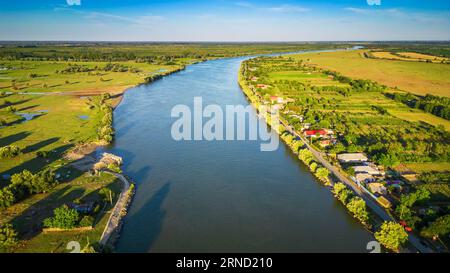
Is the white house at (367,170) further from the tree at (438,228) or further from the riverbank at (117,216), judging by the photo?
the riverbank at (117,216)

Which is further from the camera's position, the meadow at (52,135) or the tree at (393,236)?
the meadow at (52,135)

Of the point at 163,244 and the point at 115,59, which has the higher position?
the point at 115,59

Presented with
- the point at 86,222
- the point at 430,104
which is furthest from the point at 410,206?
the point at 430,104

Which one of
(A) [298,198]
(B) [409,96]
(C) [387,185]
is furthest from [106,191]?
(B) [409,96]

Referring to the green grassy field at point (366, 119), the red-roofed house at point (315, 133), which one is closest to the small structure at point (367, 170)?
the green grassy field at point (366, 119)

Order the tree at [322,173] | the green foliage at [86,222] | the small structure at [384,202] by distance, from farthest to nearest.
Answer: the tree at [322,173], the small structure at [384,202], the green foliage at [86,222]

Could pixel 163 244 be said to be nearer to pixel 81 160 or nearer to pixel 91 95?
pixel 81 160
